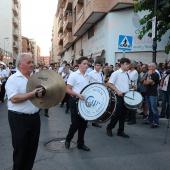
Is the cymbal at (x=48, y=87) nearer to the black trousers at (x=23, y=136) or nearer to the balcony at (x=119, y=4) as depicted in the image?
the black trousers at (x=23, y=136)

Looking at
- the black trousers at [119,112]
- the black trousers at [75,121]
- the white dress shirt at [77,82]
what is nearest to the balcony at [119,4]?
the black trousers at [119,112]

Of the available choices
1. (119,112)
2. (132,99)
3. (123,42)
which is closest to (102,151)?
(119,112)

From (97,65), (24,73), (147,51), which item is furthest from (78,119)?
(147,51)

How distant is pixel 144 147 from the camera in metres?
5.17

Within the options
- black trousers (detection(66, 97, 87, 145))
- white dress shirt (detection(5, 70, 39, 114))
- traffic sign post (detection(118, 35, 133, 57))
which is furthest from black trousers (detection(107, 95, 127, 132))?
traffic sign post (detection(118, 35, 133, 57))

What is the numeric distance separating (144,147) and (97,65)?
A: 3.91 m

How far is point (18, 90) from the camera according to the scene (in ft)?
10.0

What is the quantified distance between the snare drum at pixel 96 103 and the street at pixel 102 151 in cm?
81

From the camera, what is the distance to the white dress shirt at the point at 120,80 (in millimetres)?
5884

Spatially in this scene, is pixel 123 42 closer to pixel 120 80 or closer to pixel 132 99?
pixel 132 99

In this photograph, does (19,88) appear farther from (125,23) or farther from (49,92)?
(125,23)

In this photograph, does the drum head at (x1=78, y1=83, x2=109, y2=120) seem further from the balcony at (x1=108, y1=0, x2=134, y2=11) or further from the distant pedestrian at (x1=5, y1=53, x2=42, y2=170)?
the balcony at (x1=108, y1=0, x2=134, y2=11)

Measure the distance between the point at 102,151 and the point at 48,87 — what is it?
2585mm

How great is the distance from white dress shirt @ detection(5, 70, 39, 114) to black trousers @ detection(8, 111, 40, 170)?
0.30 feet
